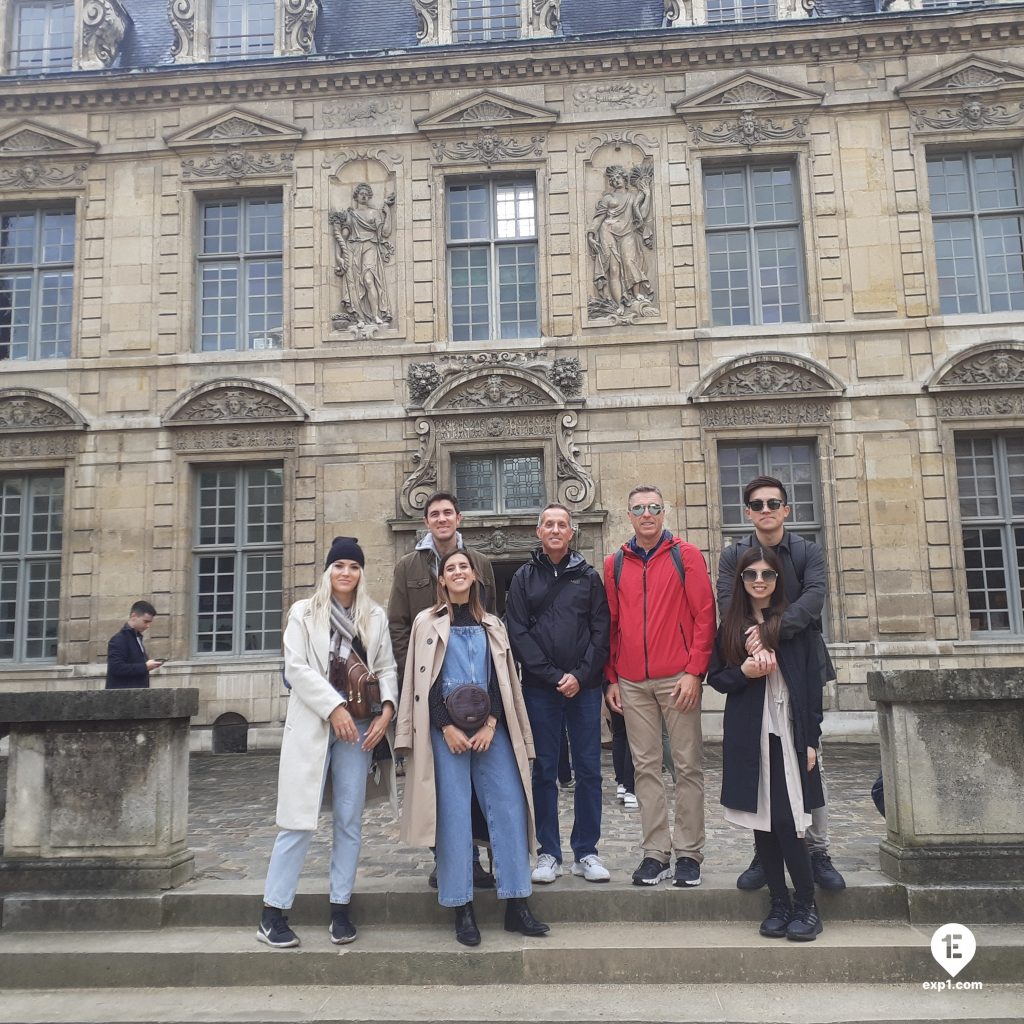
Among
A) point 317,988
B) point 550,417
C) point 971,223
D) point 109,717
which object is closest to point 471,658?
point 317,988

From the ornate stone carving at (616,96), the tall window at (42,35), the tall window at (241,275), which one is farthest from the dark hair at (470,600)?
the tall window at (42,35)

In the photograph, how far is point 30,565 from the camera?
12.7m

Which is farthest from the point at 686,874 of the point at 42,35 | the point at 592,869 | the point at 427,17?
the point at 42,35

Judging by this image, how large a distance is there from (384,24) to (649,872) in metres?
13.6

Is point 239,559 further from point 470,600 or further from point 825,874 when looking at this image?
point 825,874

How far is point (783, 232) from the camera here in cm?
1266

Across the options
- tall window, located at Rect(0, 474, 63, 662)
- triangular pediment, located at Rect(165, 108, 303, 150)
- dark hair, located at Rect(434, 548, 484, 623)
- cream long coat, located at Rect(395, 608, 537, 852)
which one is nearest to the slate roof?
triangular pediment, located at Rect(165, 108, 303, 150)

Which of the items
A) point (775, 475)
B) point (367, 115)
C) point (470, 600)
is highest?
point (367, 115)

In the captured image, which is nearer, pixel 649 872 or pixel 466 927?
pixel 466 927

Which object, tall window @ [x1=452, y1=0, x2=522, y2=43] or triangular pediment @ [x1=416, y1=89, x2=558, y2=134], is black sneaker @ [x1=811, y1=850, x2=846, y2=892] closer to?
triangular pediment @ [x1=416, y1=89, x2=558, y2=134]

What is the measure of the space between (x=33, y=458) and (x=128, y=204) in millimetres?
4021

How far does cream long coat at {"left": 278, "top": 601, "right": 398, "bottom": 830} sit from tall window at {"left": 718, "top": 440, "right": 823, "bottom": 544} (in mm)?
8401

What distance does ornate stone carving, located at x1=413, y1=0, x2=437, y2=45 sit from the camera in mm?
13117

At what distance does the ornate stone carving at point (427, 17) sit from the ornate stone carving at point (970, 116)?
7075mm
